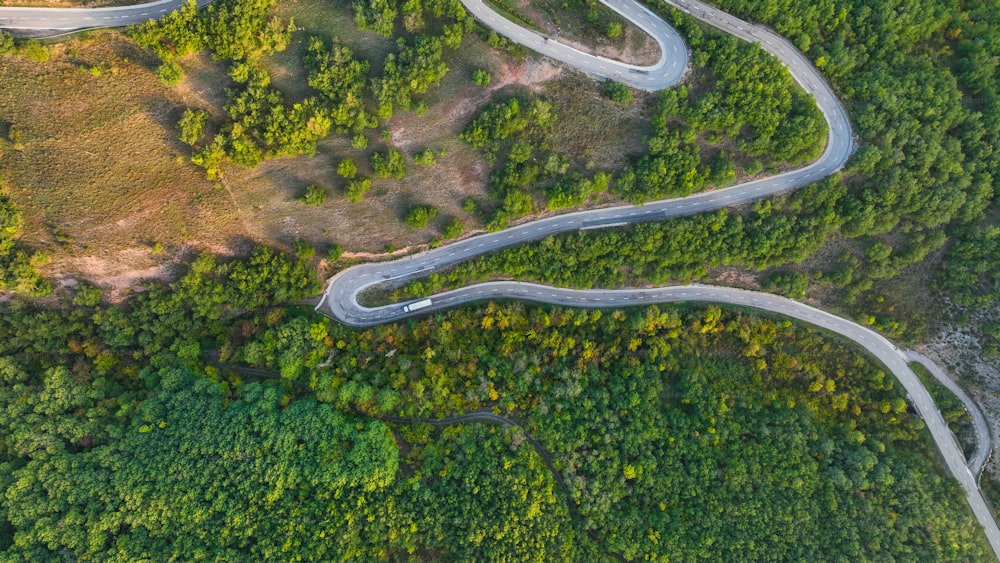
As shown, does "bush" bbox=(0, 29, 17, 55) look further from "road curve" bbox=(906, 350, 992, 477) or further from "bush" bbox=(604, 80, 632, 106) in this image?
"road curve" bbox=(906, 350, 992, 477)

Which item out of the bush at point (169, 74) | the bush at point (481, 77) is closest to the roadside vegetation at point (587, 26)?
the bush at point (481, 77)

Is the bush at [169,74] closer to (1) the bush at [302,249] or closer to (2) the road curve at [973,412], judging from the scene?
(1) the bush at [302,249]

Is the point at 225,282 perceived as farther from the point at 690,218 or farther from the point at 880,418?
the point at 880,418

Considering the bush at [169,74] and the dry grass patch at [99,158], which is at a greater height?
the bush at [169,74]

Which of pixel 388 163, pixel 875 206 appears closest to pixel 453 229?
pixel 388 163

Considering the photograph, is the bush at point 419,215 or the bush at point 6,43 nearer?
the bush at point 6,43

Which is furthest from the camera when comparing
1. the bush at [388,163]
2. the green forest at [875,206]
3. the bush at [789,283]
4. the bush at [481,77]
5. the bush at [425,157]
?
the bush at [789,283]
